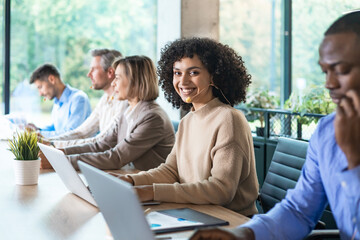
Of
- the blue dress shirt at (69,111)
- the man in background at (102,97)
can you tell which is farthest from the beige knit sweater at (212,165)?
the blue dress shirt at (69,111)

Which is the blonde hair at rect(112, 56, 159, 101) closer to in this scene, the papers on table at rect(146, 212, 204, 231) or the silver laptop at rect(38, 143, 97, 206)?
the silver laptop at rect(38, 143, 97, 206)

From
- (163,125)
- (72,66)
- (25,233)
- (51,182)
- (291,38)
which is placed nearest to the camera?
(25,233)

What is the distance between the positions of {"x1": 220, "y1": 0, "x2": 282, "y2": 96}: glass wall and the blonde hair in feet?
9.82

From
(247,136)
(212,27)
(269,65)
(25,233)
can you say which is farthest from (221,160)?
(269,65)

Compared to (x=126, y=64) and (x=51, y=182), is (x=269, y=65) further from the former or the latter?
(x=51, y=182)

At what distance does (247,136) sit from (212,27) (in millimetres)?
3000

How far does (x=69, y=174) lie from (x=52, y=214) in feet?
0.79

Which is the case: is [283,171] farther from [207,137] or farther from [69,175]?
[69,175]

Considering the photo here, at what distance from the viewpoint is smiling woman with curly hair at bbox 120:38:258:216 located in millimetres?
1818

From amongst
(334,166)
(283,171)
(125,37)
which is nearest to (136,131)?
(283,171)

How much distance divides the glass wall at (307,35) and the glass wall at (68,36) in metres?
1.79

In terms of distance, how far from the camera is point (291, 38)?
19.5 feet

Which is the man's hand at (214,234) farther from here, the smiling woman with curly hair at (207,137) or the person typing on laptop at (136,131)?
the person typing on laptop at (136,131)

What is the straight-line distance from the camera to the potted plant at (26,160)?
90.3 inches
